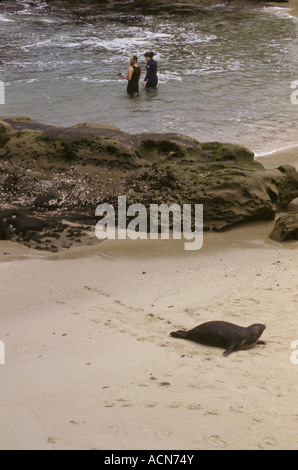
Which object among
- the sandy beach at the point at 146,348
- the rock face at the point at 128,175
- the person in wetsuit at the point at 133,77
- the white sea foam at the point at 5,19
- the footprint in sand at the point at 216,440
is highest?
the white sea foam at the point at 5,19

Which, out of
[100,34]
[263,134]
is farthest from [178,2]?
[263,134]

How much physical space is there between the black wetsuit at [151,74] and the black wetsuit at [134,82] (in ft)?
0.93

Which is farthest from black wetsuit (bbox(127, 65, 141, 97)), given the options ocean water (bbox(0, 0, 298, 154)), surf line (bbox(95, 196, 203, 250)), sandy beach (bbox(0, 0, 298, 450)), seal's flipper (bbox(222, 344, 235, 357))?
seal's flipper (bbox(222, 344, 235, 357))

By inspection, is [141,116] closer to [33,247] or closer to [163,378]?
[33,247]

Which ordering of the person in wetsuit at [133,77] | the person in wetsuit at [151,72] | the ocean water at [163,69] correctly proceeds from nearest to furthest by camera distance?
1. the ocean water at [163,69]
2. the person in wetsuit at [133,77]
3. the person in wetsuit at [151,72]

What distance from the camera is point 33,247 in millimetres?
7711

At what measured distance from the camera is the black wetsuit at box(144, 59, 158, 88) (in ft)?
56.0

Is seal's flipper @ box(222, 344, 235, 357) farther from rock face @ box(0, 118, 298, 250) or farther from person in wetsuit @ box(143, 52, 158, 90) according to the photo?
person in wetsuit @ box(143, 52, 158, 90)

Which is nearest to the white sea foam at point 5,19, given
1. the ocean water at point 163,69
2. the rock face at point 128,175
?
the ocean water at point 163,69

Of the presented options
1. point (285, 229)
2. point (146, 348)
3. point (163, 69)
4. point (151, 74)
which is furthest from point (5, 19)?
point (146, 348)

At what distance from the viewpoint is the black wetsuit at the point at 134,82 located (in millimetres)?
16750

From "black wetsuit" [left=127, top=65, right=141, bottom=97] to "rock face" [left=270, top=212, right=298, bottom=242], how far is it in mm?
9568

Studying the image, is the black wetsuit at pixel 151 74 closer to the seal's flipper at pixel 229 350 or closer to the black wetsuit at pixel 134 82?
the black wetsuit at pixel 134 82

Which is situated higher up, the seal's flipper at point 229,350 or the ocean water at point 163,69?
the ocean water at point 163,69
